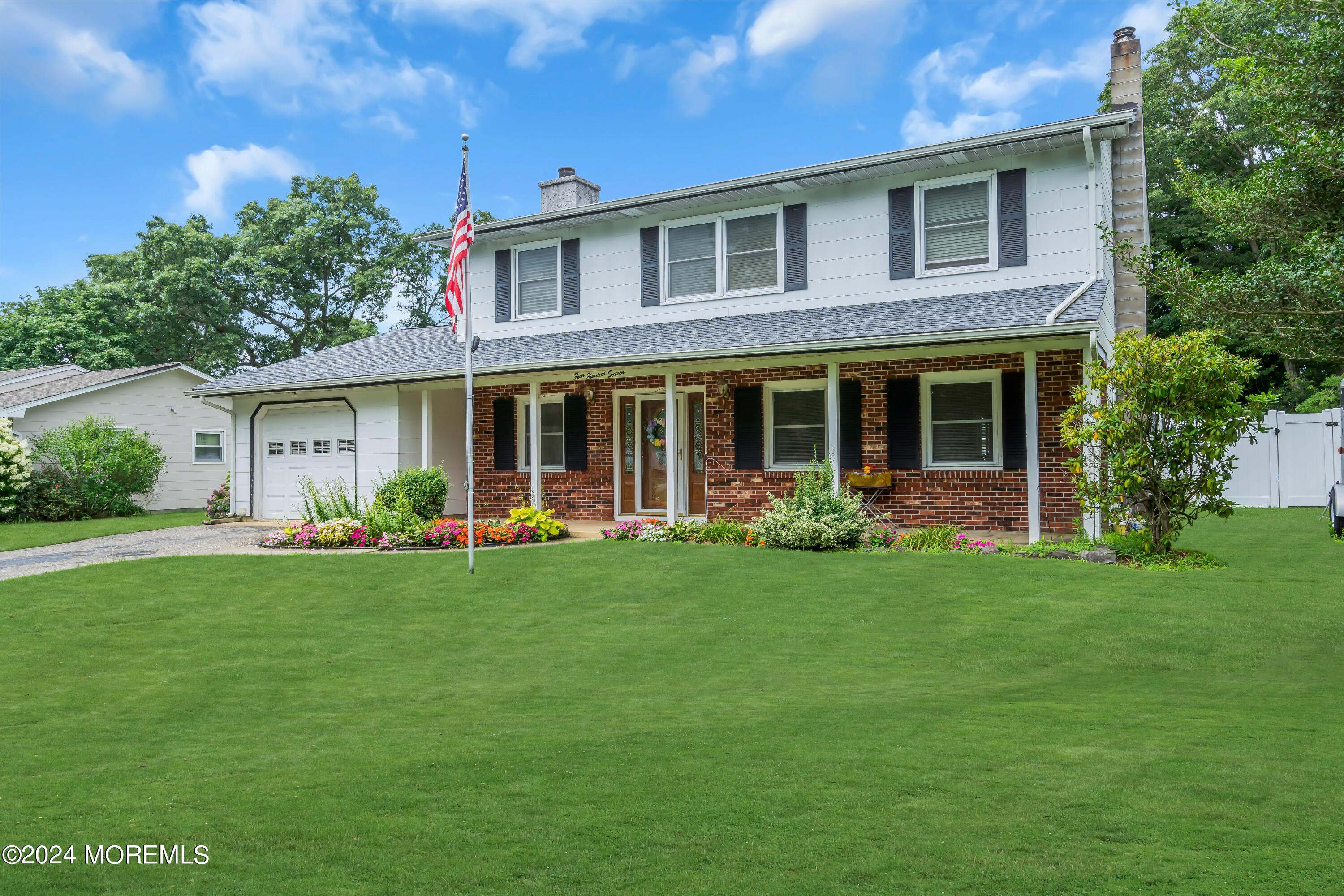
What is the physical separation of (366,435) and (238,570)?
237 inches

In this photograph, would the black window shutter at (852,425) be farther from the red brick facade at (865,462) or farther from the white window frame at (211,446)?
the white window frame at (211,446)

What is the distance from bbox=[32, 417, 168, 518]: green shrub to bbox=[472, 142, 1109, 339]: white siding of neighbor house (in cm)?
1011

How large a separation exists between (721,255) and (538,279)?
394 cm

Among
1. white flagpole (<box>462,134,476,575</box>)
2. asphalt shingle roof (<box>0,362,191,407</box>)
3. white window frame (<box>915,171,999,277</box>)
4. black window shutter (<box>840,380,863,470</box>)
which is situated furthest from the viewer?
asphalt shingle roof (<box>0,362,191,407</box>)

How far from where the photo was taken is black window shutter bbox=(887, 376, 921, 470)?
1293 centimetres

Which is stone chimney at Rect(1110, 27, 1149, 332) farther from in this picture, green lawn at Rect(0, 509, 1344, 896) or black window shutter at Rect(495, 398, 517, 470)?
black window shutter at Rect(495, 398, 517, 470)

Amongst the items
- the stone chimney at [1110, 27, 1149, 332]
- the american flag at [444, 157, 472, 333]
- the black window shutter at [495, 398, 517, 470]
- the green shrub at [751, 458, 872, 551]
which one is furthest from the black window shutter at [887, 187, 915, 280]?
the black window shutter at [495, 398, 517, 470]

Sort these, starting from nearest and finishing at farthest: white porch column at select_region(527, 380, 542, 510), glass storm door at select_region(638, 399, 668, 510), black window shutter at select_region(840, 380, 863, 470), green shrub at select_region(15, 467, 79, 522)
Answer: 1. black window shutter at select_region(840, 380, 863, 470)
2. white porch column at select_region(527, 380, 542, 510)
3. glass storm door at select_region(638, 399, 668, 510)
4. green shrub at select_region(15, 467, 79, 522)

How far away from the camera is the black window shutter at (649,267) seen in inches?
624

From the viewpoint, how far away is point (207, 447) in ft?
81.6

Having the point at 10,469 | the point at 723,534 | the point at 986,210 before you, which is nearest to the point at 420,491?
the point at 723,534

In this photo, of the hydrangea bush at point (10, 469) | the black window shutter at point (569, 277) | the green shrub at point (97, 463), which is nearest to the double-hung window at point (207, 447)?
the green shrub at point (97, 463)

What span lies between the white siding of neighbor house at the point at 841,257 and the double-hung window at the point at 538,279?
0.67ft

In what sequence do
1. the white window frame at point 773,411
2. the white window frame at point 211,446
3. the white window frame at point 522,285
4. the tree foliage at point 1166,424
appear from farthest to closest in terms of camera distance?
1. the white window frame at point 211,446
2. the white window frame at point 522,285
3. the white window frame at point 773,411
4. the tree foliage at point 1166,424
